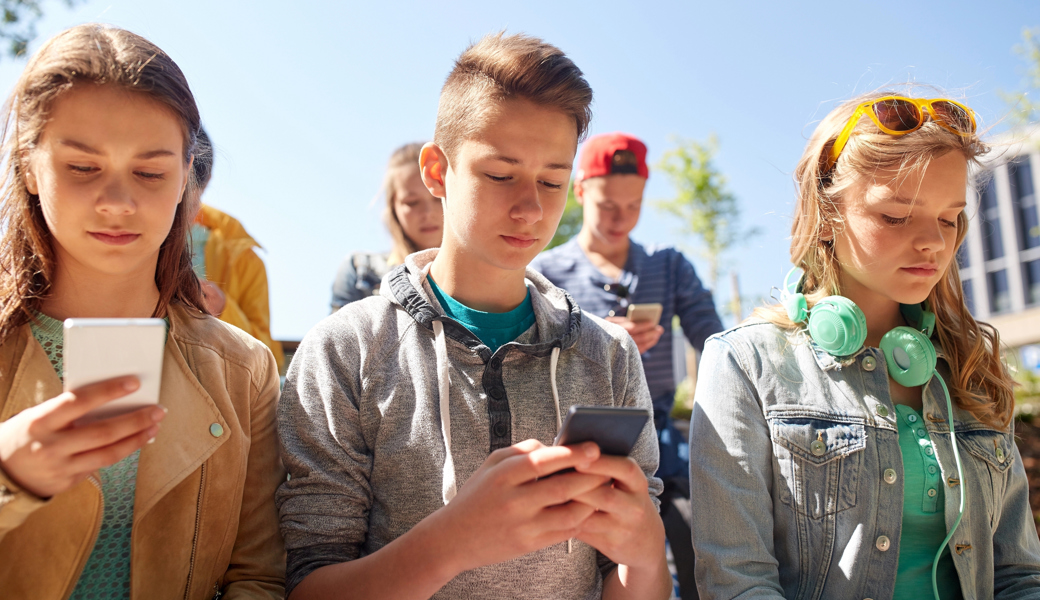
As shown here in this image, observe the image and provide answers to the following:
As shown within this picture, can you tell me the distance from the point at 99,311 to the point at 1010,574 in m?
2.80

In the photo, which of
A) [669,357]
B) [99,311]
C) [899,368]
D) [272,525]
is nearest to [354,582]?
[272,525]

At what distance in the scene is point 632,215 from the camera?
4.25 meters

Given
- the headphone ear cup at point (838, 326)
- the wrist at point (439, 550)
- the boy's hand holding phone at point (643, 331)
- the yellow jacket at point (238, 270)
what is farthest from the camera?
the yellow jacket at point (238, 270)

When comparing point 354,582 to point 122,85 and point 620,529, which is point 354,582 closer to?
point 620,529

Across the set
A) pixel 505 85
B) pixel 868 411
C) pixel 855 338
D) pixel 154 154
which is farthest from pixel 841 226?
pixel 154 154

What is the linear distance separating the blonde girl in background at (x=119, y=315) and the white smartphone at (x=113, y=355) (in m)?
0.39

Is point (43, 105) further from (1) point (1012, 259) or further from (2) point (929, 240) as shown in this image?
(1) point (1012, 259)

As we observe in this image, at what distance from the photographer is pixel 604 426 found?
1.46m

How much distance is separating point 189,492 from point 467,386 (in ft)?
2.53

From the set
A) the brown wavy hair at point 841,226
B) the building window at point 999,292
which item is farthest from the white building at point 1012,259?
the brown wavy hair at point 841,226

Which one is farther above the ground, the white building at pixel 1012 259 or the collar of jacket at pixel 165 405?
the collar of jacket at pixel 165 405

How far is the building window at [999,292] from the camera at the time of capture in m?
24.3

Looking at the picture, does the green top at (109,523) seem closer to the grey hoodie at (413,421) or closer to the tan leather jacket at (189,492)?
the tan leather jacket at (189,492)

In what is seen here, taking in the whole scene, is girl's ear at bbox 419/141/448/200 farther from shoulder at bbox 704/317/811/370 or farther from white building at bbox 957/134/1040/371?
white building at bbox 957/134/1040/371
